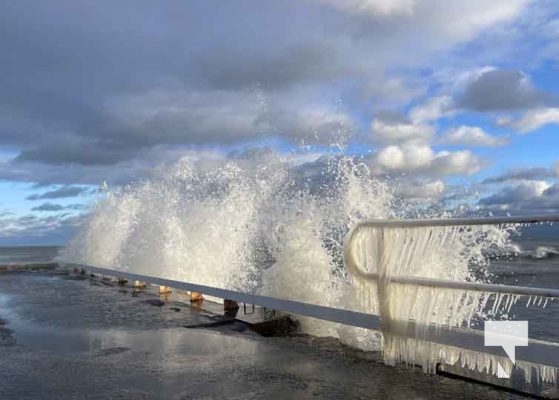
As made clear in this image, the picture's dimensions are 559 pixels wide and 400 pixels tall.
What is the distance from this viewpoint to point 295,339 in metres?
7.57

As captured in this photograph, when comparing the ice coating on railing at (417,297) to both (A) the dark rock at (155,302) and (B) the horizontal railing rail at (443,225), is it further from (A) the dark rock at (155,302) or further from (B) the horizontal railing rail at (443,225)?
(A) the dark rock at (155,302)

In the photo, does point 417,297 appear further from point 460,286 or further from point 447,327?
point 460,286

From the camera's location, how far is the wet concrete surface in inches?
201

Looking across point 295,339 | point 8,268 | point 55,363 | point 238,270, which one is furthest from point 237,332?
point 8,268

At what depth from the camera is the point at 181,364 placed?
20.2ft

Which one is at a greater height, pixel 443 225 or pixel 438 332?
pixel 443 225

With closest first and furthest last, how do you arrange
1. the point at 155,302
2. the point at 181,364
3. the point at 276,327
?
the point at 181,364 → the point at 276,327 → the point at 155,302

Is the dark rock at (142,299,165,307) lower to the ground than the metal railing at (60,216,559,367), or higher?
lower

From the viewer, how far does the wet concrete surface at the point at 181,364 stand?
5.09 metres

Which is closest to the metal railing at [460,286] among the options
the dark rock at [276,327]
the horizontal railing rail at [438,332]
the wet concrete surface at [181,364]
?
the horizontal railing rail at [438,332]

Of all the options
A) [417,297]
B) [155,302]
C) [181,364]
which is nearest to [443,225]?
[417,297]

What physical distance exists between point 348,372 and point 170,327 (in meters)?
3.57

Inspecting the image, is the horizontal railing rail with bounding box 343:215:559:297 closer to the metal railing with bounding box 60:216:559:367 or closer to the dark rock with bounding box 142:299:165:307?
the metal railing with bounding box 60:216:559:367

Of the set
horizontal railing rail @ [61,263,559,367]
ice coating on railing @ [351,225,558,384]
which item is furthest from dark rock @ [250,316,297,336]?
→ ice coating on railing @ [351,225,558,384]
